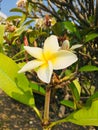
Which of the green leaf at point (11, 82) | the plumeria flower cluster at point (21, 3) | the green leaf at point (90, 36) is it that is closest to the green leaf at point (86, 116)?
the green leaf at point (11, 82)

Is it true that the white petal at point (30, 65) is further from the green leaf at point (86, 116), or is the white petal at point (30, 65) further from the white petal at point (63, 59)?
the green leaf at point (86, 116)

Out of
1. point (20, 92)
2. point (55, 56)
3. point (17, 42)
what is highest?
point (55, 56)

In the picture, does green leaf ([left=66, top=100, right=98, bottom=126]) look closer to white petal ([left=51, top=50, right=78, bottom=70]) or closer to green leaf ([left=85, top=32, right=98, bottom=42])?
white petal ([left=51, top=50, right=78, bottom=70])

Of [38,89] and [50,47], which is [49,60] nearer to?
[50,47]

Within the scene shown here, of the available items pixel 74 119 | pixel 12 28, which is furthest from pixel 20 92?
pixel 12 28

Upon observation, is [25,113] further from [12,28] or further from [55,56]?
[55,56]

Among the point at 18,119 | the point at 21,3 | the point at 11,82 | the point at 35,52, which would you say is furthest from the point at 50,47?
the point at 18,119
